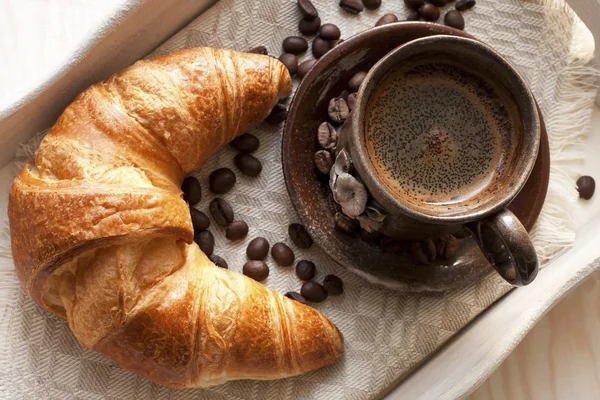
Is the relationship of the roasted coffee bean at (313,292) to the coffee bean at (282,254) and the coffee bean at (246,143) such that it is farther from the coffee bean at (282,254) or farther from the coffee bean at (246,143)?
the coffee bean at (246,143)

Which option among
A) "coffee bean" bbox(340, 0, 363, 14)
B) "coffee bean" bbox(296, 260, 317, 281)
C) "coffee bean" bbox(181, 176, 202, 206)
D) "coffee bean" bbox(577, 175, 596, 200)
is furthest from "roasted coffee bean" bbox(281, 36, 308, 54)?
"coffee bean" bbox(577, 175, 596, 200)

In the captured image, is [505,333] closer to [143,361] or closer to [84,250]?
[143,361]

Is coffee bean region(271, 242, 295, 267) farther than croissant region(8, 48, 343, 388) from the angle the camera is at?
Yes

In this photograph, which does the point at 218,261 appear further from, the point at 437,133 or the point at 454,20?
the point at 454,20

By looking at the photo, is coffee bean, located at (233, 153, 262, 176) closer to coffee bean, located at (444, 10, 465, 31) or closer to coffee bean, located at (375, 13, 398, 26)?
coffee bean, located at (375, 13, 398, 26)

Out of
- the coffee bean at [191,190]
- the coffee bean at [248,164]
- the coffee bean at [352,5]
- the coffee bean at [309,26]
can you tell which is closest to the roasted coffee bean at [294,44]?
the coffee bean at [309,26]

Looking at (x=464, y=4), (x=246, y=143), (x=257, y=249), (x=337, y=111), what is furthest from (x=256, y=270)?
(x=464, y=4)

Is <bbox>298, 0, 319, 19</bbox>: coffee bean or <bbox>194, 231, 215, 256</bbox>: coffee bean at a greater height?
<bbox>298, 0, 319, 19</bbox>: coffee bean
